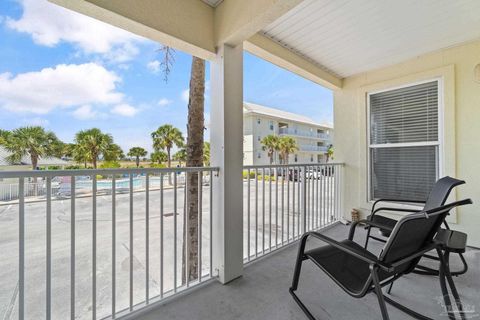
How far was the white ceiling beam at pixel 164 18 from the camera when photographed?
4.39 feet

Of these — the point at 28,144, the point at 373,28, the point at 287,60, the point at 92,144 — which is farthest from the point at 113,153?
the point at 373,28

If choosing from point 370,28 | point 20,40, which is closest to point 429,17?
point 370,28

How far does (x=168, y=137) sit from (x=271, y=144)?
995 centimetres

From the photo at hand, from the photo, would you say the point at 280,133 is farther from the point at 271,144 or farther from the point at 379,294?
the point at 379,294

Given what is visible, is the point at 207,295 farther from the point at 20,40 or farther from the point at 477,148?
the point at 20,40

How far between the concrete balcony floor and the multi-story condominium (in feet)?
44.6

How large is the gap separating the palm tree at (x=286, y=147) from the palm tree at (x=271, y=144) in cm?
40

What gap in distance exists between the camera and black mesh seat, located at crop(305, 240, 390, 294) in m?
1.25

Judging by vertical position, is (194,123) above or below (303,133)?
below

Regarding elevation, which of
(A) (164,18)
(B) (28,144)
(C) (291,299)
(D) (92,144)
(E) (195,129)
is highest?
(A) (164,18)

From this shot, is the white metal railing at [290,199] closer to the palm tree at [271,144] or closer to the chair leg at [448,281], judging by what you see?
the chair leg at [448,281]

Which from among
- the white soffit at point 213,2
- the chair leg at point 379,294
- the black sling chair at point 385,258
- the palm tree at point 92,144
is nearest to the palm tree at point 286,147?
the palm tree at point 92,144

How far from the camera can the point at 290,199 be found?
9.78 feet

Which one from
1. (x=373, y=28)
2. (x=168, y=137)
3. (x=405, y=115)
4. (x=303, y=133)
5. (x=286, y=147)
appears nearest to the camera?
(x=373, y=28)
